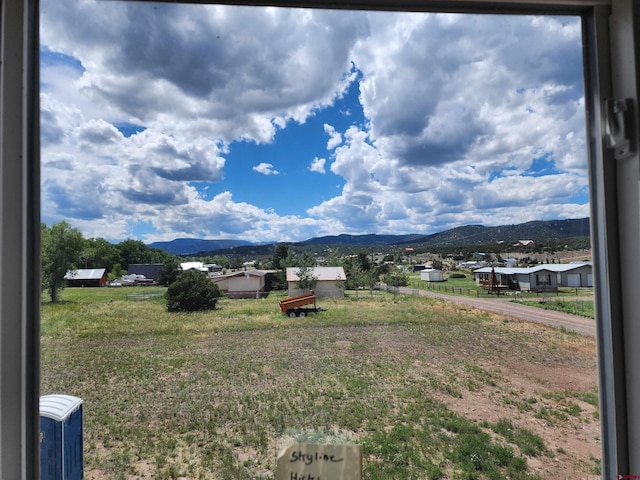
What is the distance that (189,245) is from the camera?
82 centimetres

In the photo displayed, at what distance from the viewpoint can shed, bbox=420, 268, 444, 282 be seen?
2.73 ft

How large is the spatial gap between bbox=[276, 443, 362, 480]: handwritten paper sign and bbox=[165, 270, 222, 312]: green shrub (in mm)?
362

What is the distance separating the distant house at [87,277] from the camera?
0.72 metres

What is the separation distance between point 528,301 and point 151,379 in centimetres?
88

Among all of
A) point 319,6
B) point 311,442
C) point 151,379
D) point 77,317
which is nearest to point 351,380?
point 311,442

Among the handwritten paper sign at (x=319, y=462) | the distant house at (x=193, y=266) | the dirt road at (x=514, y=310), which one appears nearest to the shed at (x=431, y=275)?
the dirt road at (x=514, y=310)

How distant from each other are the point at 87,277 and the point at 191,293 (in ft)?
0.72

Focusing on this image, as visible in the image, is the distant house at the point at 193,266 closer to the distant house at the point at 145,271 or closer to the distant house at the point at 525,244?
the distant house at the point at 145,271

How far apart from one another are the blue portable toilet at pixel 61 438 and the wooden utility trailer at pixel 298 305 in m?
0.47

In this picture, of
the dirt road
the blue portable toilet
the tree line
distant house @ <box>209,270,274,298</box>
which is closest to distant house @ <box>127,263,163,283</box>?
the tree line

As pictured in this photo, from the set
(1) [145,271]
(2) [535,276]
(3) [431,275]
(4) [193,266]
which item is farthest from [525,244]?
(1) [145,271]

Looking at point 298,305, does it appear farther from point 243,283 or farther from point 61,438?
point 61,438

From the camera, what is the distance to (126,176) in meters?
0.82

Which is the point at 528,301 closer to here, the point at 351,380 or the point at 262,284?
the point at 351,380
